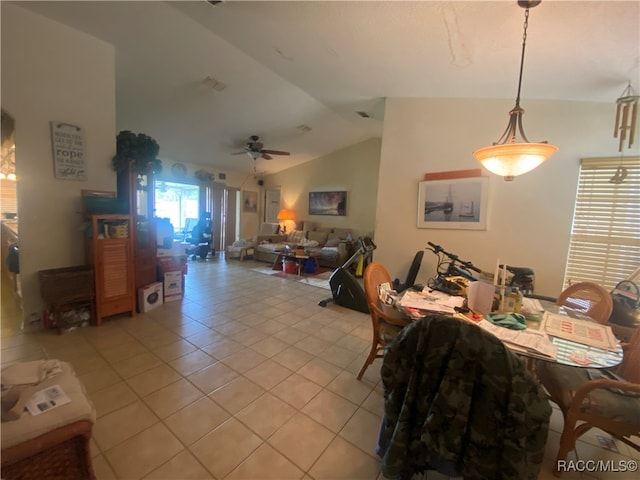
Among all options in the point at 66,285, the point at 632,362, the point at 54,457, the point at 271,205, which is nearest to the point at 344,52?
the point at 632,362

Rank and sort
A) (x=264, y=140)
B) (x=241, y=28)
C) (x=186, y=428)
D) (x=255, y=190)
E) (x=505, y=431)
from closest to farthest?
(x=505, y=431)
(x=186, y=428)
(x=241, y=28)
(x=264, y=140)
(x=255, y=190)

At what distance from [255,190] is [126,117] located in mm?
4325

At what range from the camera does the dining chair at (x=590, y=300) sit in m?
1.80

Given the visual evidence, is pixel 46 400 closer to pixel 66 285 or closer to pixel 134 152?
pixel 66 285

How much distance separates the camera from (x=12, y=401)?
3.25 ft

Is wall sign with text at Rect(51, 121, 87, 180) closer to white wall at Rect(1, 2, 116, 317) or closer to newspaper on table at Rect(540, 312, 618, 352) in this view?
white wall at Rect(1, 2, 116, 317)

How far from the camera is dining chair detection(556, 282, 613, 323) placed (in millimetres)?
1803

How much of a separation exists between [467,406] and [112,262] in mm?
3322

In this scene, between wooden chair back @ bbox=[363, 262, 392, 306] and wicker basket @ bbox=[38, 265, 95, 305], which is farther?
wicker basket @ bbox=[38, 265, 95, 305]

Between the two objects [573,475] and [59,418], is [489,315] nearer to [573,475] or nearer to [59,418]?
[573,475]

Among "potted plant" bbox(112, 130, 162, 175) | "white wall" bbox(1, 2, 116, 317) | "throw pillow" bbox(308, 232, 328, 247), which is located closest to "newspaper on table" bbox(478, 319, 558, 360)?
"potted plant" bbox(112, 130, 162, 175)

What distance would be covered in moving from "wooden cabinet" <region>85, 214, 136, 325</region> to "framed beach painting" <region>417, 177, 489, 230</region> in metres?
3.56

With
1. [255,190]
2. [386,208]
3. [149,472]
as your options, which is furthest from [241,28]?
[255,190]

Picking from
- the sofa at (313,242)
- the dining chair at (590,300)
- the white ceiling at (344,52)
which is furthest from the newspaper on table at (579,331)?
the sofa at (313,242)
